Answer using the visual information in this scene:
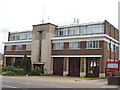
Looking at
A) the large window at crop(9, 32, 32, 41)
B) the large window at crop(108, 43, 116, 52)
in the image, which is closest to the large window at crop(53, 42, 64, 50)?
the large window at crop(108, 43, 116, 52)

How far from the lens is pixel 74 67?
34.8 metres

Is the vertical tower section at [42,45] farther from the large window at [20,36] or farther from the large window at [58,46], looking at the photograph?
the large window at [20,36]

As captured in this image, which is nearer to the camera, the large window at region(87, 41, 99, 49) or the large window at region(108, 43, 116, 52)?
the large window at region(87, 41, 99, 49)

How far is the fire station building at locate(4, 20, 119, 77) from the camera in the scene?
3206 cm

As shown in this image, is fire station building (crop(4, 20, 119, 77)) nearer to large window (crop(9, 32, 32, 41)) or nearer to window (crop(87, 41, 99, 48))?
window (crop(87, 41, 99, 48))

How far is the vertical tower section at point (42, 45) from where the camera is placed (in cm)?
3712

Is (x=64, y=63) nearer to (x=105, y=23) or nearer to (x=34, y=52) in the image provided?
(x=34, y=52)

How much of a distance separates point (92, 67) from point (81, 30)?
8.07 meters

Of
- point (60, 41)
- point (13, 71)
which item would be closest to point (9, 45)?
point (13, 71)

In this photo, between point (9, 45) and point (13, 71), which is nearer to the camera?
point (13, 71)

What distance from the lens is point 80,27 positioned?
36625 mm

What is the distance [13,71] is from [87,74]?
45.9ft

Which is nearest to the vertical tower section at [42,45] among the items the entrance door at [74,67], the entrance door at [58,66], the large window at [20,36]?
the entrance door at [58,66]

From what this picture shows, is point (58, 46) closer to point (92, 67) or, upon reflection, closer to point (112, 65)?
point (92, 67)
